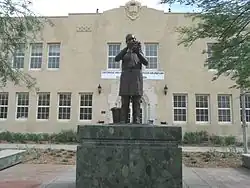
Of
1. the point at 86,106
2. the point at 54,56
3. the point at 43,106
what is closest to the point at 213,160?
the point at 86,106

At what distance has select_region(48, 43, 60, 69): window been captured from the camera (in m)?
22.9

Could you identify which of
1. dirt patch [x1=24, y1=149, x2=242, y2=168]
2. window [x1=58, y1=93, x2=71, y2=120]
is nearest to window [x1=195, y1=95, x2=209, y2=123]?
dirt patch [x1=24, y1=149, x2=242, y2=168]

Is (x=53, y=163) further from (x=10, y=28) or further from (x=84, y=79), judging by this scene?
(x=84, y=79)

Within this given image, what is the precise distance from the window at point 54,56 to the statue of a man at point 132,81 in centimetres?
1677

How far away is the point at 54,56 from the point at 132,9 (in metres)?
7.14

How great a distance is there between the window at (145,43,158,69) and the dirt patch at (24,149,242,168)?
10.1 m

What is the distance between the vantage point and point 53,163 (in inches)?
437

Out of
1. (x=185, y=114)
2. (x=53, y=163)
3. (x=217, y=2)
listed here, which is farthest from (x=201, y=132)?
(x=217, y=2)

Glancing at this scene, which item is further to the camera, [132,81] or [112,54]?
[112,54]

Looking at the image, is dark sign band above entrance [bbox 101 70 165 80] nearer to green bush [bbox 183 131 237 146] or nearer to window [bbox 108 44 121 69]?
window [bbox 108 44 121 69]

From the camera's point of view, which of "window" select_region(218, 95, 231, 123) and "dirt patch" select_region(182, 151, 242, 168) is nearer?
"dirt patch" select_region(182, 151, 242, 168)

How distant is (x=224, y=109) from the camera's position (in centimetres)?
2142

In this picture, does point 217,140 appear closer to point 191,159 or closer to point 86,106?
point 191,159

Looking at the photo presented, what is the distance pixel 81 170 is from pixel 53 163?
5.50 metres
